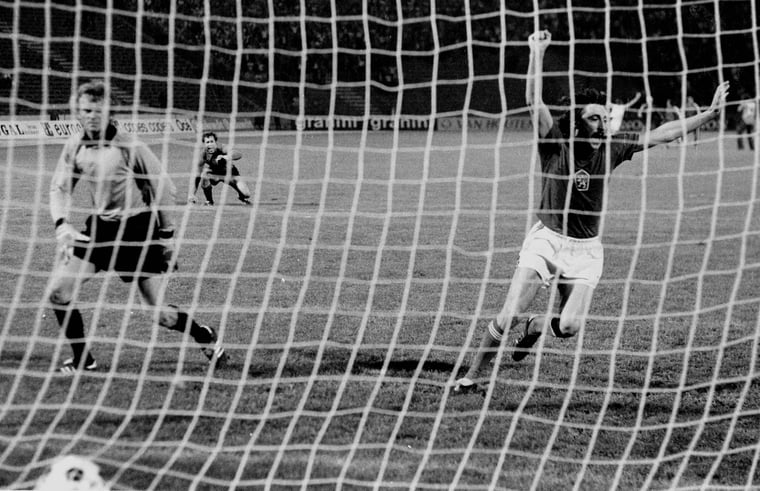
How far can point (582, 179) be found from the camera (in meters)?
5.70

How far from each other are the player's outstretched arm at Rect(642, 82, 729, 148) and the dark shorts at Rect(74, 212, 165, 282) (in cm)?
325

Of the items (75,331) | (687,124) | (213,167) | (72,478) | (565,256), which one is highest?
(687,124)

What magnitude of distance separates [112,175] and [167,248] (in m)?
0.58

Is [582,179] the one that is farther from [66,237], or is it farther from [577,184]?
[66,237]

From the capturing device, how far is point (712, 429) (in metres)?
5.09

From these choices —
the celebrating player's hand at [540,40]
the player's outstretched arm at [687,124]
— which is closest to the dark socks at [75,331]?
the celebrating player's hand at [540,40]

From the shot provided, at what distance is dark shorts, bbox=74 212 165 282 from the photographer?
18.3 ft

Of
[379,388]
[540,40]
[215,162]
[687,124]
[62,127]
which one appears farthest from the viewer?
[215,162]

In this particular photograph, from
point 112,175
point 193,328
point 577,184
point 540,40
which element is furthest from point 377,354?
point 540,40

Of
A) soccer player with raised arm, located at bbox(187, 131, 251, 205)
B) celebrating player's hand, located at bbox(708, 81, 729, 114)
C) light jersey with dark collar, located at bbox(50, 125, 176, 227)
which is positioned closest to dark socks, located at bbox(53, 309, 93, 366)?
light jersey with dark collar, located at bbox(50, 125, 176, 227)

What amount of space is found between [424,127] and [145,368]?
33.3m

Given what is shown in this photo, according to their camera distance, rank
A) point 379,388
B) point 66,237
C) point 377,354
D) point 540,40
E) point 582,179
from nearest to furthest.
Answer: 1. point 540,40
2. point 66,237
3. point 379,388
4. point 582,179
5. point 377,354

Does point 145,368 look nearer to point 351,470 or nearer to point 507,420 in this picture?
point 351,470

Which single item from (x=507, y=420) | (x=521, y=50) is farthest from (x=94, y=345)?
(x=521, y=50)
